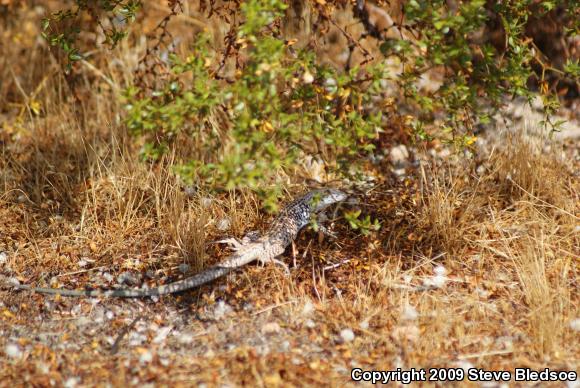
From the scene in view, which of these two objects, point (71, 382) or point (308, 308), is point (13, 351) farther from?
point (308, 308)

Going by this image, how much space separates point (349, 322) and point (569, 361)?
117cm

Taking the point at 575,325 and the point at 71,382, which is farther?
the point at 575,325

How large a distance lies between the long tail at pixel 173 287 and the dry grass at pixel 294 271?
7cm

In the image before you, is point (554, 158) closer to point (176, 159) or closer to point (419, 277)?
point (419, 277)

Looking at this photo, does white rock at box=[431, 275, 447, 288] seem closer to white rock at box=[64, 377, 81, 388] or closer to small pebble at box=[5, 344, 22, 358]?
white rock at box=[64, 377, 81, 388]

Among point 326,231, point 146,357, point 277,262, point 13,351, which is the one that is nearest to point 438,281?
point 326,231

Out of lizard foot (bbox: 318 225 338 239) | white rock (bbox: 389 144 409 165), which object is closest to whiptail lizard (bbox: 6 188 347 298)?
lizard foot (bbox: 318 225 338 239)

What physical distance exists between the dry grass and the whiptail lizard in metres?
0.08

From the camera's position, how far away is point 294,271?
4.57 metres

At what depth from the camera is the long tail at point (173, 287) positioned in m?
4.31

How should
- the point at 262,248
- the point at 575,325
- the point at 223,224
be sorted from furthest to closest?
the point at 223,224 → the point at 262,248 → the point at 575,325

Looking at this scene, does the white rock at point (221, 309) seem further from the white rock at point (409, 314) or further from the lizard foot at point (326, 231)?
the white rock at point (409, 314)

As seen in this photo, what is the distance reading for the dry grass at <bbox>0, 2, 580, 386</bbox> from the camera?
12.5 feet

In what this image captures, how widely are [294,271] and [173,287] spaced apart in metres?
0.77
